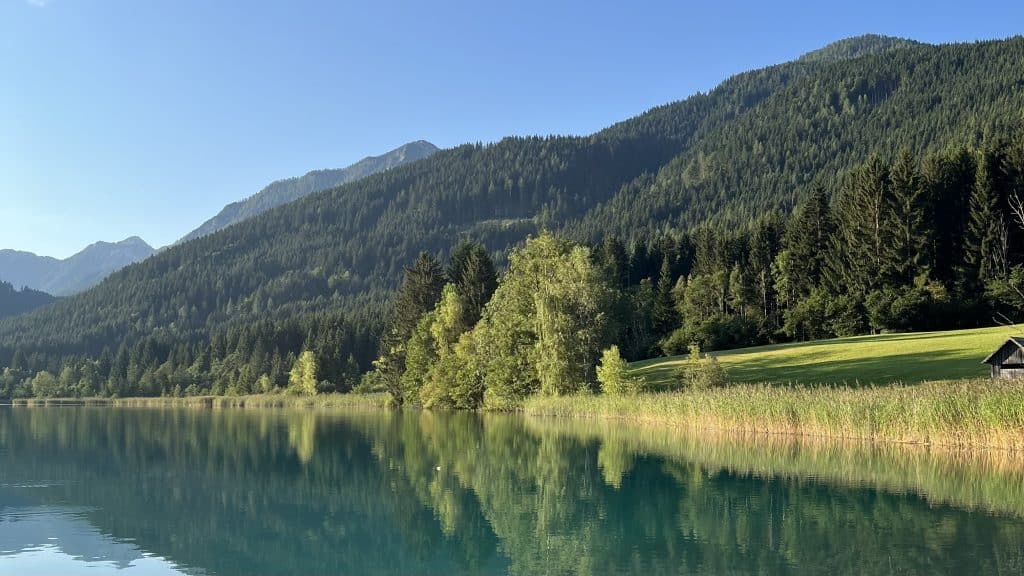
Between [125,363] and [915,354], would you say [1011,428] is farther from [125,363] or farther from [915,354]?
[125,363]

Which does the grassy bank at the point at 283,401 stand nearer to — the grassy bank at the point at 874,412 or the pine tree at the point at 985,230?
the grassy bank at the point at 874,412

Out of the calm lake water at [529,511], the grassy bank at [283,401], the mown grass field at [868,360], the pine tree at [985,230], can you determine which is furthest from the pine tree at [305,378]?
the pine tree at [985,230]

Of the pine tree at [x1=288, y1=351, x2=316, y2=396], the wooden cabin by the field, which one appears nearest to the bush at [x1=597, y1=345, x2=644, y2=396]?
the wooden cabin by the field

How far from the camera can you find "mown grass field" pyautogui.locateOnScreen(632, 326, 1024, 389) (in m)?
49.7

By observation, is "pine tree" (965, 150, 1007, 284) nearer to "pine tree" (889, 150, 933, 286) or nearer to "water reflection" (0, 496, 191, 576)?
"pine tree" (889, 150, 933, 286)

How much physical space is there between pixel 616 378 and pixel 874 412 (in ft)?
78.6

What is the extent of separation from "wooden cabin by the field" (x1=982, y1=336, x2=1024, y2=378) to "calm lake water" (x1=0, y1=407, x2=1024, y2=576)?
16.2 metres

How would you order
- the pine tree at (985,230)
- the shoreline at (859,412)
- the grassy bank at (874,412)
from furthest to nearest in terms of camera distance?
1. the pine tree at (985,230)
2. the shoreline at (859,412)
3. the grassy bank at (874,412)

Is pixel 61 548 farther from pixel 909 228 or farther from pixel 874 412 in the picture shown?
pixel 909 228

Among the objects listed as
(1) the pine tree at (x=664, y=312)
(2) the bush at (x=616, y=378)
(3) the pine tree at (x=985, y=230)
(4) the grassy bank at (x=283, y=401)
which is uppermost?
(3) the pine tree at (x=985, y=230)

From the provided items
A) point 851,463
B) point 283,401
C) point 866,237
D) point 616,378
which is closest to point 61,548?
point 851,463

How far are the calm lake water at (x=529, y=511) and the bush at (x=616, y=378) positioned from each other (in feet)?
53.9

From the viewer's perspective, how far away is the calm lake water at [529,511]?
15.9 metres

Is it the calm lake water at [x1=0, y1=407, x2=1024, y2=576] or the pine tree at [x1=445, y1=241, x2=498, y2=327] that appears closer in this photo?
the calm lake water at [x1=0, y1=407, x2=1024, y2=576]
